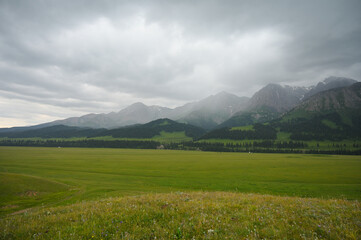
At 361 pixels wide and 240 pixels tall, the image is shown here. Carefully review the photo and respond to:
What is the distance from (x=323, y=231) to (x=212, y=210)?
555 cm

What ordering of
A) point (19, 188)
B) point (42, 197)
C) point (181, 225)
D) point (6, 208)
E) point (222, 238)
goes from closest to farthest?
point (222, 238)
point (181, 225)
point (6, 208)
point (42, 197)
point (19, 188)

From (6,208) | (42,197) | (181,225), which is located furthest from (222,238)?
(42,197)

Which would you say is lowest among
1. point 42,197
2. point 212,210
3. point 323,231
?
point 42,197

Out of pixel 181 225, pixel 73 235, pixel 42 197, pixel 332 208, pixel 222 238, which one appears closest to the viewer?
pixel 222 238

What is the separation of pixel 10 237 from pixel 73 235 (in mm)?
3157

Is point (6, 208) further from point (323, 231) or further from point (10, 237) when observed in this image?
point (323, 231)

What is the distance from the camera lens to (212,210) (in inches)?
425

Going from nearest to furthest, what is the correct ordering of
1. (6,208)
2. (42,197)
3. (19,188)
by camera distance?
1. (6,208)
2. (42,197)
3. (19,188)

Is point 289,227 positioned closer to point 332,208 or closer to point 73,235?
point 332,208

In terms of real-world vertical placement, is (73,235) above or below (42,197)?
above

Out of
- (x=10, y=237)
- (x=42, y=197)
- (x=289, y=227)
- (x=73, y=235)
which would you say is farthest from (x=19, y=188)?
(x=289, y=227)

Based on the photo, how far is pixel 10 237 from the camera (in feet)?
25.7

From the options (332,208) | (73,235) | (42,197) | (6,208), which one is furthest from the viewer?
(42,197)

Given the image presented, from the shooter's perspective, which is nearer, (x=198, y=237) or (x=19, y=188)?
(x=198, y=237)
